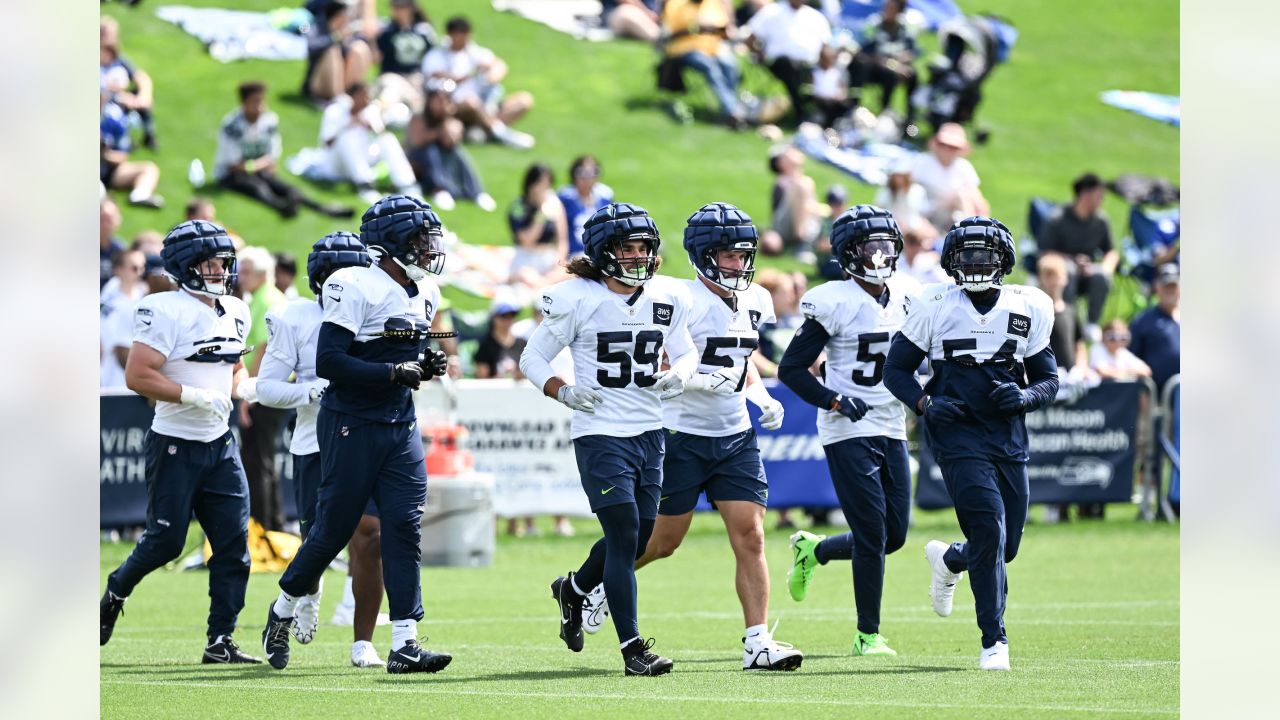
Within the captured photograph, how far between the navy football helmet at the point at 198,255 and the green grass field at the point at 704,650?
199 centimetres

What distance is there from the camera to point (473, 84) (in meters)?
26.1

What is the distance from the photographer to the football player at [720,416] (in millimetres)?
9625

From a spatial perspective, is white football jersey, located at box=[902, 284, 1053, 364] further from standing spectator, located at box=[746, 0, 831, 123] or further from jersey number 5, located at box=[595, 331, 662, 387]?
standing spectator, located at box=[746, 0, 831, 123]

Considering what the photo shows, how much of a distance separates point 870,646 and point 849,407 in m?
1.31

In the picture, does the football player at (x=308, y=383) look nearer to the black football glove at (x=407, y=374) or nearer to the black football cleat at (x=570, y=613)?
the black football cleat at (x=570, y=613)

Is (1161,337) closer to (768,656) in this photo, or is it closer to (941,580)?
(941,580)

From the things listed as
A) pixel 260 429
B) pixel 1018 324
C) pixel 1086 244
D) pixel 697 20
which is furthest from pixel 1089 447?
pixel 697 20

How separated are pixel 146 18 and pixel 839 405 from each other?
69.6 ft

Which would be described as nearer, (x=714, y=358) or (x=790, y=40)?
(x=714, y=358)

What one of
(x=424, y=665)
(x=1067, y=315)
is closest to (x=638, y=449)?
(x=424, y=665)

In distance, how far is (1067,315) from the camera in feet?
60.3

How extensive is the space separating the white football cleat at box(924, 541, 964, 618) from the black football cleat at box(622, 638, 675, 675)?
5.86 ft

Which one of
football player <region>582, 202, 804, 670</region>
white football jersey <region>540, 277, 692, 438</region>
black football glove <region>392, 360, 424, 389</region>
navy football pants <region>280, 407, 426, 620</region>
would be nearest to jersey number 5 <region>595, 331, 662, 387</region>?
white football jersey <region>540, 277, 692, 438</region>

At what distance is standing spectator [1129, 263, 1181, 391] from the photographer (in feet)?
60.1
